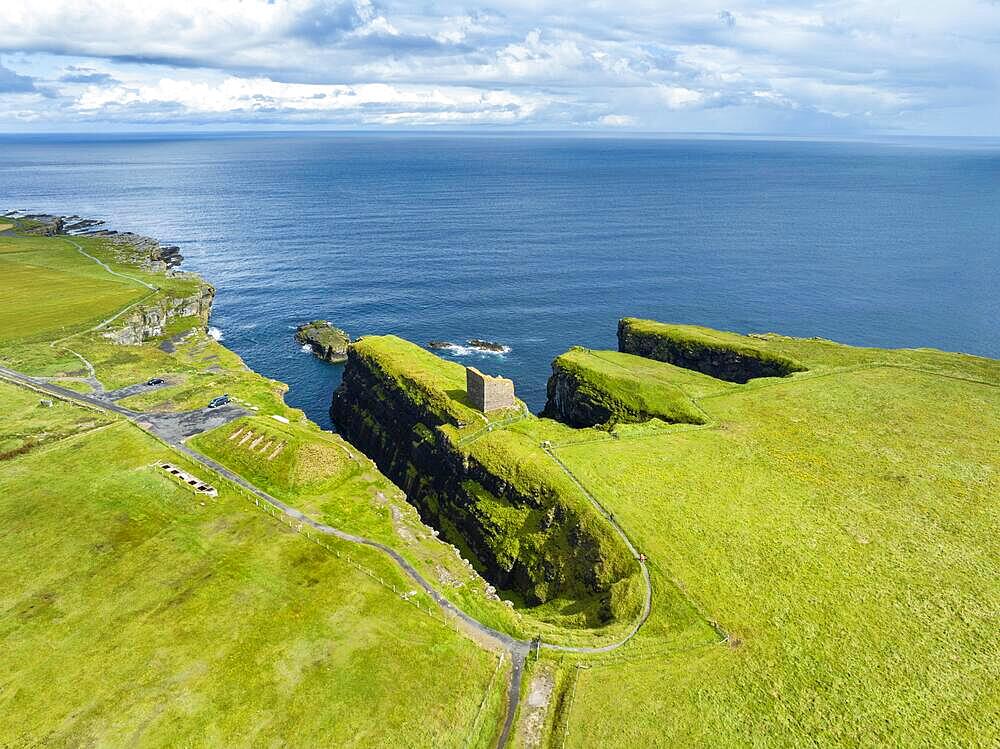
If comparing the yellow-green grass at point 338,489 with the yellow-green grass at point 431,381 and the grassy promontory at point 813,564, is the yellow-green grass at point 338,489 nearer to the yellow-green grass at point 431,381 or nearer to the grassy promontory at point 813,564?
the yellow-green grass at point 431,381

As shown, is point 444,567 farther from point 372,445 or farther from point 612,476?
point 372,445

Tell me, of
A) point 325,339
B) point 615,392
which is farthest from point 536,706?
point 325,339

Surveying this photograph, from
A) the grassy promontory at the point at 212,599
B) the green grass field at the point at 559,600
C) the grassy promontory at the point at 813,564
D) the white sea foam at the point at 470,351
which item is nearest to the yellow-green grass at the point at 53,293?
the grassy promontory at the point at 212,599

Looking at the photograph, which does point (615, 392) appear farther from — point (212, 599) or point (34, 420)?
point (34, 420)

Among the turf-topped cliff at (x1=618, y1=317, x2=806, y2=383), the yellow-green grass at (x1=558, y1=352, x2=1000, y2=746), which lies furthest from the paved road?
the turf-topped cliff at (x1=618, y1=317, x2=806, y2=383)

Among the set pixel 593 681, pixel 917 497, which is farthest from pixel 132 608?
pixel 917 497
